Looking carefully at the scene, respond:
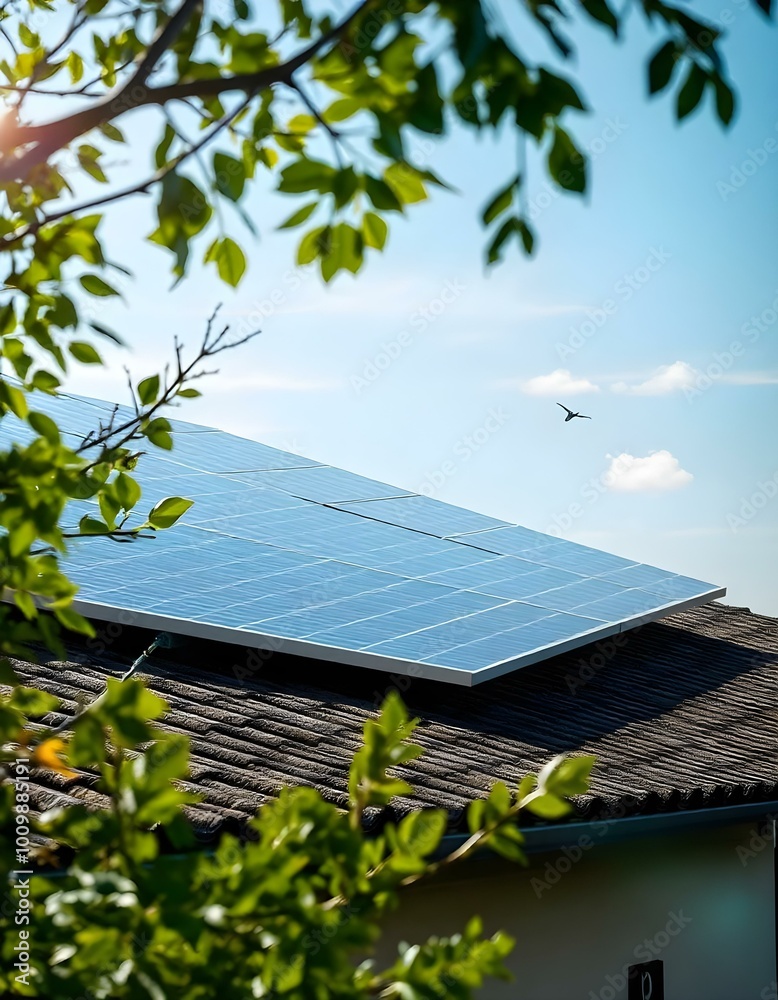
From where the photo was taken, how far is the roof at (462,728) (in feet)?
15.8

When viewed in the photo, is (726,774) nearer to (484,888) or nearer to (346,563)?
(484,888)

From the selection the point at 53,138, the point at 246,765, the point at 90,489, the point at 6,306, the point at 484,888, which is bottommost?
the point at 484,888

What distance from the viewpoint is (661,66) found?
5.60ft

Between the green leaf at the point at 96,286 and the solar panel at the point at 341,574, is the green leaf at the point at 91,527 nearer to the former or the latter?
the green leaf at the point at 96,286

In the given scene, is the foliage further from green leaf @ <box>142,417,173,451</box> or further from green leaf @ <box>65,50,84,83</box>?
green leaf @ <box>65,50,84,83</box>

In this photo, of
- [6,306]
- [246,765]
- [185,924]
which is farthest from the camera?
[246,765]

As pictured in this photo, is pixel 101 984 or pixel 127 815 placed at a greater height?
pixel 127 815

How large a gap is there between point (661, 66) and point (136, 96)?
2.97 ft

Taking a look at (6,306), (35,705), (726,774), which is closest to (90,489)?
(6,306)

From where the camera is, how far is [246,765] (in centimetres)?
482

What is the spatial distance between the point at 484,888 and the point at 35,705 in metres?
4.21

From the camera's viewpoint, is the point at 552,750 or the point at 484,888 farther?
the point at 552,750
